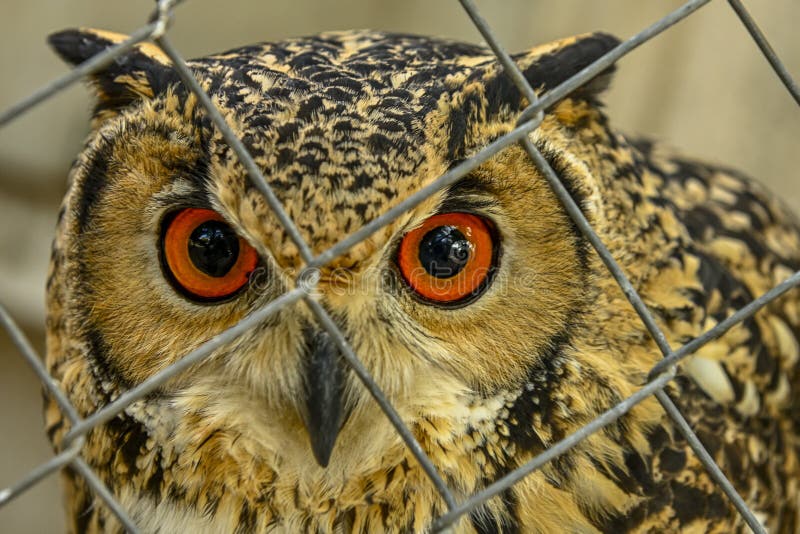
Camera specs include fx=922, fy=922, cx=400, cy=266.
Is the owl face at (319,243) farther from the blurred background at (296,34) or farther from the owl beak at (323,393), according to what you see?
the blurred background at (296,34)

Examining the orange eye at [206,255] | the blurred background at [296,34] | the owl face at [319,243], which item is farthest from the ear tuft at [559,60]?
the blurred background at [296,34]

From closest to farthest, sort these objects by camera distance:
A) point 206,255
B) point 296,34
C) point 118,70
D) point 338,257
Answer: point 338,257
point 206,255
point 118,70
point 296,34

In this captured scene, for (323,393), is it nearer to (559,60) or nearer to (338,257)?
(338,257)

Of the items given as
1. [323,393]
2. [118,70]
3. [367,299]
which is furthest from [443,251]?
[118,70]

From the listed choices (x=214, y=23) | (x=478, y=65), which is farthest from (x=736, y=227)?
(x=214, y=23)

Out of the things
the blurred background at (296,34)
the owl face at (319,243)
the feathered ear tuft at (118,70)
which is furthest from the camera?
the blurred background at (296,34)

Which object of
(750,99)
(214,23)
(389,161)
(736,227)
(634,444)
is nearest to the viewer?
(389,161)

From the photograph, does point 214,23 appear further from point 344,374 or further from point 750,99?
point 344,374

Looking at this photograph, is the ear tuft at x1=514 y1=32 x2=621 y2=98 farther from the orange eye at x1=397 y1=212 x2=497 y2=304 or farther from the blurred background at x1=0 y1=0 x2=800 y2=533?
the blurred background at x1=0 y1=0 x2=800 y2=533
